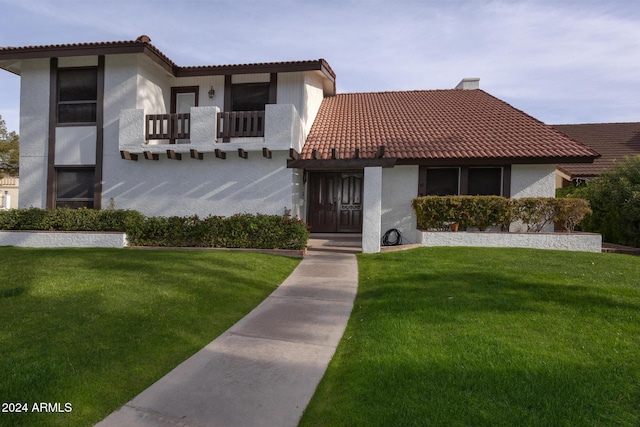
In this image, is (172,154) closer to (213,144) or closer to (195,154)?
(195,154)

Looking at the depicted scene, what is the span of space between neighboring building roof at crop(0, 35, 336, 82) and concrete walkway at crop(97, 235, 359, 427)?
8722 millimetres

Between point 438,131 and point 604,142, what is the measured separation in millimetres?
12887

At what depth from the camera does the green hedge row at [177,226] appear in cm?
1034

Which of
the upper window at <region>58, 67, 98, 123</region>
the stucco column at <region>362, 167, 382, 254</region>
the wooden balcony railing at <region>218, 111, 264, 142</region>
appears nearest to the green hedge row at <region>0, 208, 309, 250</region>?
the stucco column at <region>362, 167, 382, 254</region>

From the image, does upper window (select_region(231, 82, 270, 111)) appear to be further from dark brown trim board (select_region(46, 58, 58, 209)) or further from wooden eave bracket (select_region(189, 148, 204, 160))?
dark brown trim board (select_region(46, 58, 58, 209))

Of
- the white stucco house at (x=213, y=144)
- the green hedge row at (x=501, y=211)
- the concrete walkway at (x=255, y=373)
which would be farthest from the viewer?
the white stucco house at (x=213, y=144)

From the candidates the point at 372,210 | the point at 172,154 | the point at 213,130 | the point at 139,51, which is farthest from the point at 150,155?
the point at 372,210

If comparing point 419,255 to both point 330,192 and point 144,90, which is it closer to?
point 330,192

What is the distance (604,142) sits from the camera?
789 inches

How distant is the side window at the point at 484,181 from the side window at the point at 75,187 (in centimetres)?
1299

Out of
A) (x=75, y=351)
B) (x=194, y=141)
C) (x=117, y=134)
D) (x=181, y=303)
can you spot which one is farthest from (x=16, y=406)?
(x=117, y=134)

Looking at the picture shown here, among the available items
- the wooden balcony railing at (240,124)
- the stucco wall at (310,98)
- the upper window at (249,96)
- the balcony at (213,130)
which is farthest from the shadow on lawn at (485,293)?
the upper window at (249,96)

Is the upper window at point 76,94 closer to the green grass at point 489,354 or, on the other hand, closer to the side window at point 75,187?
the side window at point 75,187

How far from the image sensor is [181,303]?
212 inches
